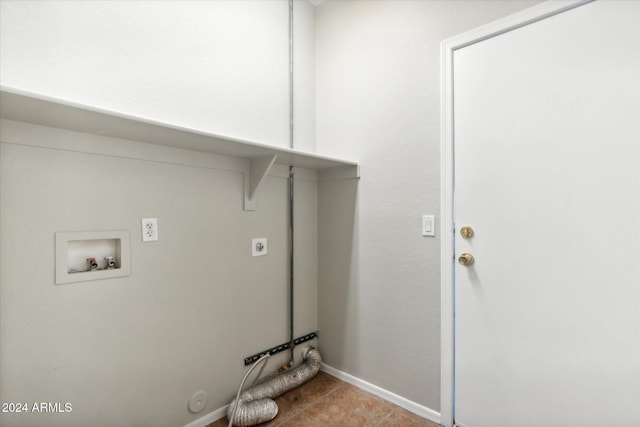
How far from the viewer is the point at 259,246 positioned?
76.5 inches

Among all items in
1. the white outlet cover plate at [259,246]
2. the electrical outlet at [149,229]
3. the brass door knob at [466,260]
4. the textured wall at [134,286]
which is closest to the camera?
the textured wall at [134,286]

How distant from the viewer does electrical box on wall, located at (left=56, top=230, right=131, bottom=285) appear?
1255 millimetres

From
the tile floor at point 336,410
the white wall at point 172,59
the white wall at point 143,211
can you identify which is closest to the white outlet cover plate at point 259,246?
the white wall at point 143,211

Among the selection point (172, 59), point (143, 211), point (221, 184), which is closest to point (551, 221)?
point (221, 184)

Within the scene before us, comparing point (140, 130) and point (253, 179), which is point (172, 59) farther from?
point (253, 179)

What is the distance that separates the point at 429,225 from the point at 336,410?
3.86ft

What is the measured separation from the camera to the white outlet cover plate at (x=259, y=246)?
1913mm

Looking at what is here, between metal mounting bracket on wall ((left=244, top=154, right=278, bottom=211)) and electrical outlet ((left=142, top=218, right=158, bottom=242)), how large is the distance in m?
0.50

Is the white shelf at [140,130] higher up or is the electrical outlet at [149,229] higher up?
the white shelf at [140,130]

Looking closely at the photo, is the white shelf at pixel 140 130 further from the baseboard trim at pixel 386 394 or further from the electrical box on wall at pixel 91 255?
the baseboard trim at pixel 386 394

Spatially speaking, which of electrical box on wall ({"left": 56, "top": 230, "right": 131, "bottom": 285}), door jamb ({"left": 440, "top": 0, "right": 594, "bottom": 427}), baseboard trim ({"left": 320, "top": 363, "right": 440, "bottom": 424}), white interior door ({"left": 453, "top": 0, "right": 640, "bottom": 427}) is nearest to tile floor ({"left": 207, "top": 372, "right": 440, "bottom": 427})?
baseboard trim ({"left": 320, "top": 363, "right": 440, "bottom": 424})

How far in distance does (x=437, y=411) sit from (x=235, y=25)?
2.45 metres

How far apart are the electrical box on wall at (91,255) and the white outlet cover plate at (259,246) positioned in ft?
2.19

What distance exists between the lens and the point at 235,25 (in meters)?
1.84
